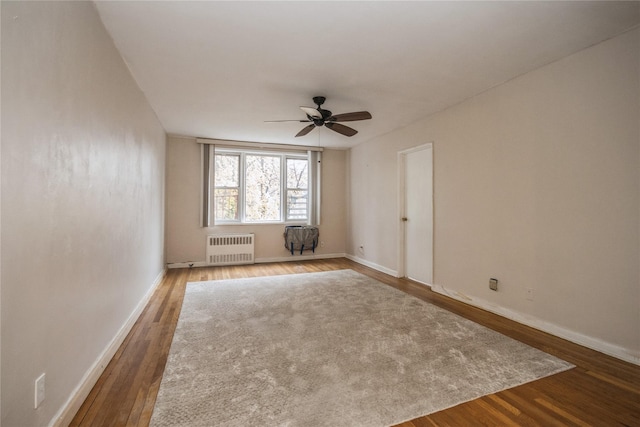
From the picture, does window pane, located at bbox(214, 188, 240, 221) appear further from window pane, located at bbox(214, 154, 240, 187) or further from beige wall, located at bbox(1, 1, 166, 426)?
beige wall, located at bbox(1, 1, 166, 426)

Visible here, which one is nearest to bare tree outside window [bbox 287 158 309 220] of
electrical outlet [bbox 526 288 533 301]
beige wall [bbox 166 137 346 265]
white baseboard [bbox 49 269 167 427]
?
beige wall [bbox 166 137 346 265]

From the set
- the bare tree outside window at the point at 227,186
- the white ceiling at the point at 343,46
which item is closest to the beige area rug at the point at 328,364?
the white ceiling at the point at 343,46

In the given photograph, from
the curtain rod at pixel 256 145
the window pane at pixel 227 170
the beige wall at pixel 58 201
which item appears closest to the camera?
the beige wall at pixel 58 201

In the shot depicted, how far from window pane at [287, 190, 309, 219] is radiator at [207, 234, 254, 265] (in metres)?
1.04

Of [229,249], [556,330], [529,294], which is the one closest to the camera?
[556,330]

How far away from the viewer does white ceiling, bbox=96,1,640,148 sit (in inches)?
76.8

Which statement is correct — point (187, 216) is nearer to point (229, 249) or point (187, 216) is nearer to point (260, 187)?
point (229, 249)

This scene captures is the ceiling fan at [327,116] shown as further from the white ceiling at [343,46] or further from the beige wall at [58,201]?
the beige wall at [58,201]

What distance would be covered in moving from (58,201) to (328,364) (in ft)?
6.26

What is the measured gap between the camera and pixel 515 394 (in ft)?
5.76

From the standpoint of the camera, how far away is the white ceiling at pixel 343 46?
6.40 ft

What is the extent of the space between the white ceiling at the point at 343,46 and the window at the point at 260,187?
7.22ft

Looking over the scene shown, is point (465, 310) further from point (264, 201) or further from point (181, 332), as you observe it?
point (264, 201)

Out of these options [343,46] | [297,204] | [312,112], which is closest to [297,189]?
[297,204]
